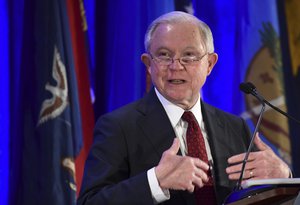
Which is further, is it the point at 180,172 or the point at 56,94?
the point at 56,94

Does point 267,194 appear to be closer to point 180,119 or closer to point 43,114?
point 180,119

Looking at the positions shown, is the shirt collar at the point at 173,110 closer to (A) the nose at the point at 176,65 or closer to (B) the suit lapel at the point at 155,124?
(B) the suit lapel at the point at 155,124

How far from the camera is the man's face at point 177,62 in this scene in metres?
2.23

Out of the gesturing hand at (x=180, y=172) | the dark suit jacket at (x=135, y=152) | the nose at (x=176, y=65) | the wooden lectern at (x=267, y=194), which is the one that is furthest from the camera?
the nose at (x=176, y=65)

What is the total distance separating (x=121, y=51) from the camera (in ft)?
10.3

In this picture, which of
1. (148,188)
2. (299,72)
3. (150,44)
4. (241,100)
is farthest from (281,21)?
(148,188)

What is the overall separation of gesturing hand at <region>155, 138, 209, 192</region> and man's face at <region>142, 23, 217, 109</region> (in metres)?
0.45

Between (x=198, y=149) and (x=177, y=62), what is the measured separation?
13.2 inches

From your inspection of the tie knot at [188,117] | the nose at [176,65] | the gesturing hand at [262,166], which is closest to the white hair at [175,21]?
the nose at [176,65]

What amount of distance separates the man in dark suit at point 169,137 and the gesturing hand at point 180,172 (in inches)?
0.7

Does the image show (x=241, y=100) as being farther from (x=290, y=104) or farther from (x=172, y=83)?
(x=172, y=83)

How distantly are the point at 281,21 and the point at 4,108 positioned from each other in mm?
1793

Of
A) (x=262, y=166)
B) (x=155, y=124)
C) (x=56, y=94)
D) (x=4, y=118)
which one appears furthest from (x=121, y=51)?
(x=262, y=166)

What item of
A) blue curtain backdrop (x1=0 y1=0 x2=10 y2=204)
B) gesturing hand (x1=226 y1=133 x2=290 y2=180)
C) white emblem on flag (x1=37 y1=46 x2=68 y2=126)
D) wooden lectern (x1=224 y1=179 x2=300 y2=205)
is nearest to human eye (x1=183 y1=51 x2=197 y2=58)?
gesturing hand (x1=226 y1=133 x2=290 y2=180)
